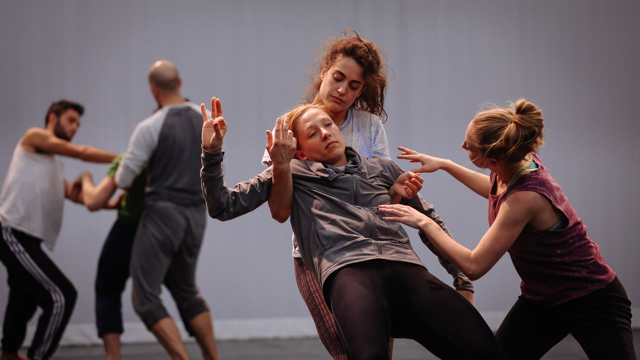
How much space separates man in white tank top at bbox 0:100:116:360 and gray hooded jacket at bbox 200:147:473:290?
→ 186 cm

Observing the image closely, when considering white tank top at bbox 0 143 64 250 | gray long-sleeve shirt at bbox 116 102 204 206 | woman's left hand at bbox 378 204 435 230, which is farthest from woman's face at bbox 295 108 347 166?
white tank top at bbox 0 143 64 250

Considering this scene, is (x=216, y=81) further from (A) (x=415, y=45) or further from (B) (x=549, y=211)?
(B) (x=549, y=211)

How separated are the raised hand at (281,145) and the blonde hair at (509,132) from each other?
55 centimetres

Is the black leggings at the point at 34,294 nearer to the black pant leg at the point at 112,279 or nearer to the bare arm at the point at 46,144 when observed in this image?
the black pant leg at the point at 112,279

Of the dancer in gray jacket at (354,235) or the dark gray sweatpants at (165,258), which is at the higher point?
the dancer in gray jacket at (354,235)

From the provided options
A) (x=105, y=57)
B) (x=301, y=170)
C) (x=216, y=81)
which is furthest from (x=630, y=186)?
(x=105, y=57)

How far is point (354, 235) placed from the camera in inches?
61.6

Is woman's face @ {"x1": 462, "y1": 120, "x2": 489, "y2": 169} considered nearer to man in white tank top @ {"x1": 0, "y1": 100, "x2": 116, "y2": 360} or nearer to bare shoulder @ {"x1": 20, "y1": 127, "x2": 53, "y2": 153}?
man in white tank top @ {"x1": 0, "y1": 100, "x2": 116, "y2": 360}

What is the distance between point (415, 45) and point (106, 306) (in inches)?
122

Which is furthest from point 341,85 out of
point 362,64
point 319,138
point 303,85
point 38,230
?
point 303,85

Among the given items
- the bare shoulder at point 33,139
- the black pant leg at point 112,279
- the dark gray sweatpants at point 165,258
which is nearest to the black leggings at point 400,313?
the dark gray sweatpants at point 165,258

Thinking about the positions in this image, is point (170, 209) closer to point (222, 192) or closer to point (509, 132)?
point (222, 192)

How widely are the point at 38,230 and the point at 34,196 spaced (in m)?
0.21

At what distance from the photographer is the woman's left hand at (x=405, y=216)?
5.00 ft
